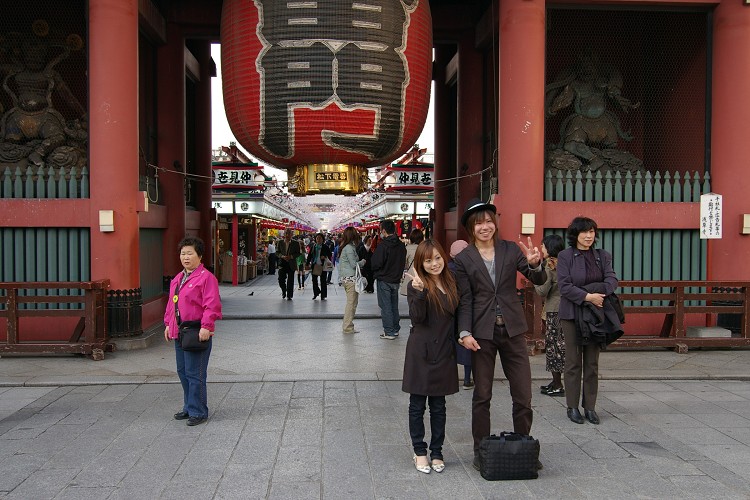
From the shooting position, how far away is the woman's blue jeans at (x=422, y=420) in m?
4.29

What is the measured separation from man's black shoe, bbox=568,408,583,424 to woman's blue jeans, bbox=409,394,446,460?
1.75 meters

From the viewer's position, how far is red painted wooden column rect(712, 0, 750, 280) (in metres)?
9.42

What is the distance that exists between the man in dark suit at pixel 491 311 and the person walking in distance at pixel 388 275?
5420 millimetres

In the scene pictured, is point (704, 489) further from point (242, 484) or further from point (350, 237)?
point (350, 237)

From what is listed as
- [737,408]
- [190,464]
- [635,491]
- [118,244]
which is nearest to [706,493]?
[635,491]

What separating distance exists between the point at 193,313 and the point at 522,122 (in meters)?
5.72

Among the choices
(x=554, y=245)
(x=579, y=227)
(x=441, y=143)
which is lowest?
(x=554, y=245)

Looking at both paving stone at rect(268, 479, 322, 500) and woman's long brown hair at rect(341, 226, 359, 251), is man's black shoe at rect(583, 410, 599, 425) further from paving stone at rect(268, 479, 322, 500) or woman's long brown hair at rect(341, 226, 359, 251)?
woman's long brown hair at rect(341, 226, 359, 251)

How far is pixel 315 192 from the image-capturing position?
29.5 ft

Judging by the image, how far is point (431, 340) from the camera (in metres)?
4.26

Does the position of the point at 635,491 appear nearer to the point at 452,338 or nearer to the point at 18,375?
the point at 452,338

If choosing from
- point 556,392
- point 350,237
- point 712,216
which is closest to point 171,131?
point 350,237

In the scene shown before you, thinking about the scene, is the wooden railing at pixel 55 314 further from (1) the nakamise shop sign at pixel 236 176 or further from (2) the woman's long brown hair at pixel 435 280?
(1) the nakamise shop sign at pixel 236 176

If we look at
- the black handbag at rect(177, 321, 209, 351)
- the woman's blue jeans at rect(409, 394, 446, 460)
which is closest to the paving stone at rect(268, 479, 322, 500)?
the woman's blue jeans at rect(409, 394, 446, 460)
